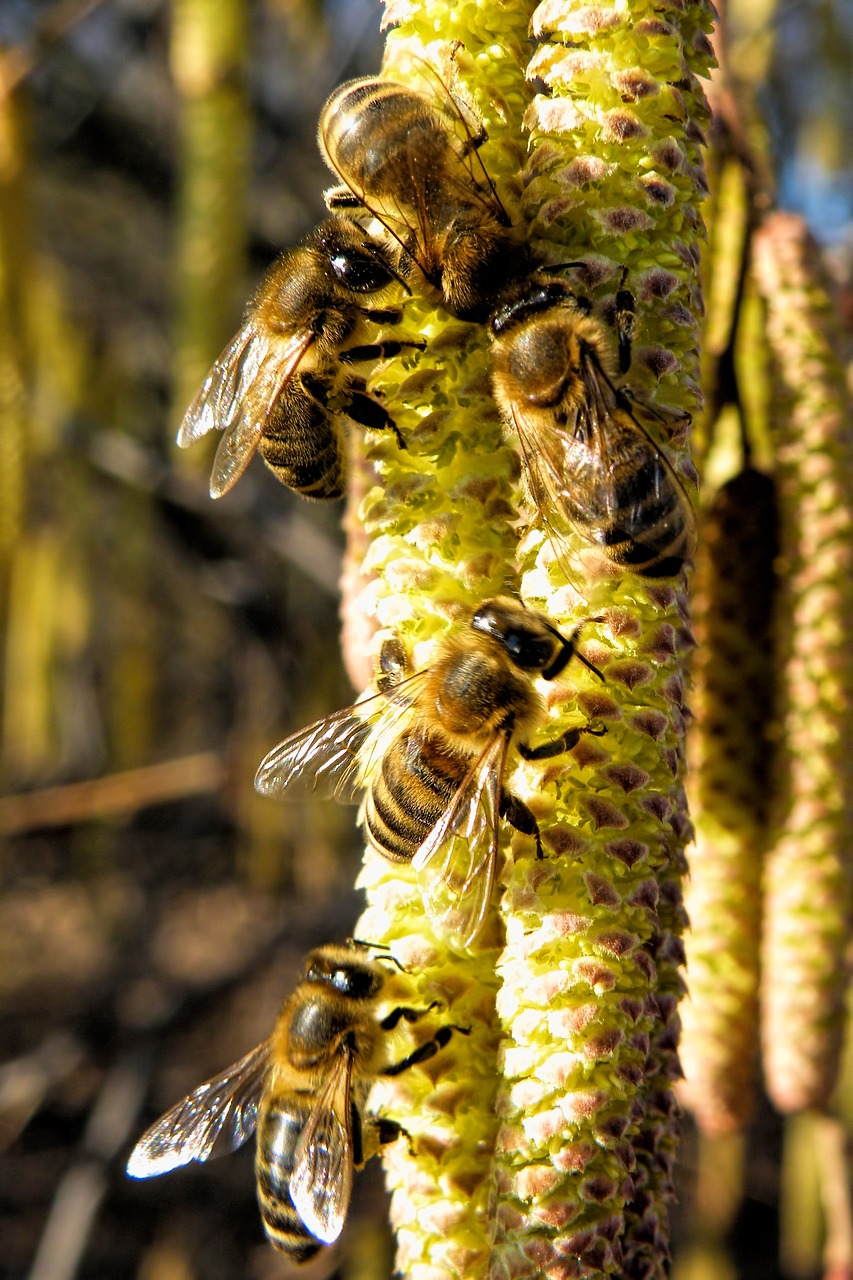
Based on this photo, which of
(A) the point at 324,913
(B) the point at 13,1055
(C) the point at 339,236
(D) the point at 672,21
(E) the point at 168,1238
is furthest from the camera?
(B) the point at 13,1055

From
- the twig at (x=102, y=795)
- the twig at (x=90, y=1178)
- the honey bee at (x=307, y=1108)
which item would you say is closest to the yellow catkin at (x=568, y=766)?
the honey bee at (x=307, y=1108)

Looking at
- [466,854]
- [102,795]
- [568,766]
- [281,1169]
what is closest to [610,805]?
[568,766]

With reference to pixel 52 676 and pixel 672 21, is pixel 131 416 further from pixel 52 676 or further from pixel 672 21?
pixel 672 21

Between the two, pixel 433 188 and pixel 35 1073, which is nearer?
pixel 433 188

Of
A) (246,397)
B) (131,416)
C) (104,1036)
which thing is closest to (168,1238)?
(104,1036)

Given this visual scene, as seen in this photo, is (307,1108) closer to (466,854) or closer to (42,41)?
(466,854)

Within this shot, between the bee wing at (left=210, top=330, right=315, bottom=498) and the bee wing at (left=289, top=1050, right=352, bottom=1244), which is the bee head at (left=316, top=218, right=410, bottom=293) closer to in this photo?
the bee wing at (left=210, top=330, right=315, bottom=498)
